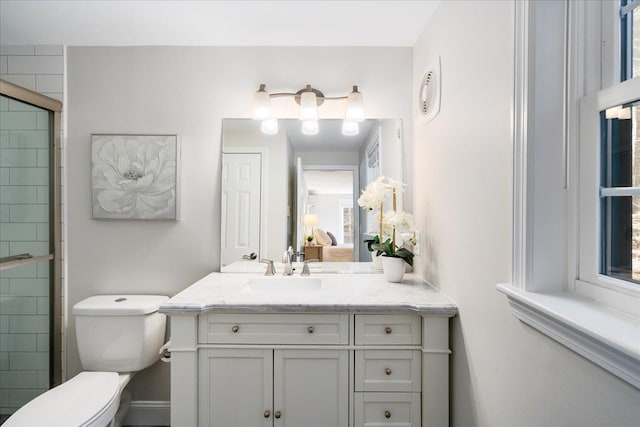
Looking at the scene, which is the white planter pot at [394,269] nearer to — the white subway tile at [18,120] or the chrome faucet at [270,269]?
the chrome faucet at [270,269]

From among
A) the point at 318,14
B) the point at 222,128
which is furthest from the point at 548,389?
the point at 222,128

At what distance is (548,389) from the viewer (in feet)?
2.68

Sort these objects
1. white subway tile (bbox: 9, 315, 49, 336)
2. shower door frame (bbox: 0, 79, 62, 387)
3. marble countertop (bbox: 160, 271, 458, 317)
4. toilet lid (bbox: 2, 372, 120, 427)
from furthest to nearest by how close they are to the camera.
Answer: shower door frame (bbox: 0, 79, 62, 387), white subway tile (bbox: 9, 315, 49, 336), marble countertop (bbox: 160, 271, 458, 317), toilet lid (bbox: 2, 372, 120, 427)

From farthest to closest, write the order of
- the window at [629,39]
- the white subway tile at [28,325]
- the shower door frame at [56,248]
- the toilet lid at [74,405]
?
the shower door frame at [56,248]
the white subway tile at [28,325]
the toilet lid at [74,405]
the window at [629,39]

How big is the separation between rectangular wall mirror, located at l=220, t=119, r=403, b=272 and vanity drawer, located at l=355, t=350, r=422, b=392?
28.7 inches

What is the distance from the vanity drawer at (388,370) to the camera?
1.40 meters

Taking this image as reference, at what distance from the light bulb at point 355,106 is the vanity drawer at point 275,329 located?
117 cm

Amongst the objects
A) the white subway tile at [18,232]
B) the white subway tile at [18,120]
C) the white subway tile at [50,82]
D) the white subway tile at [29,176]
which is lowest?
the white subway tile at [18,232]

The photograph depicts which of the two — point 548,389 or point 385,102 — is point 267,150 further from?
point 548,389

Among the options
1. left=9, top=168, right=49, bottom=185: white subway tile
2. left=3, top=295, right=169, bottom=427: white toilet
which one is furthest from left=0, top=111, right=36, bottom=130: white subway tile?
left=3, top=295, right=169, bottom=427: white toilet

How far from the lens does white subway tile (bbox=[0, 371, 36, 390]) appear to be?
1.80m

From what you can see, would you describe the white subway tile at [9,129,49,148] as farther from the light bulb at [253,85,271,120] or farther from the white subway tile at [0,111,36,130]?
the light bulb at [253,85,271,120]

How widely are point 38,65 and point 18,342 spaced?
1639 millimetres

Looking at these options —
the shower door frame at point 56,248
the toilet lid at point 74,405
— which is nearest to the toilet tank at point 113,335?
the toilet lid at point 74,405
